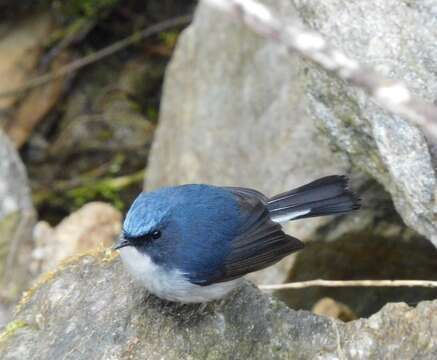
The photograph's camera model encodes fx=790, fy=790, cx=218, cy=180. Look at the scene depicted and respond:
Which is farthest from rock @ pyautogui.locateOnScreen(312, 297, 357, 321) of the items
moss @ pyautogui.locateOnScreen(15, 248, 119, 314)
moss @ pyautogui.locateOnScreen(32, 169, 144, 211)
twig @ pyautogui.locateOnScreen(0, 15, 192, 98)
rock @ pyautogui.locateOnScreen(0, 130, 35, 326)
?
twig @ pyautogui.locateOnScreen(0, 15, 192, 98)

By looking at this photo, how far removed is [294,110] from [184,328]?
219 centimetres

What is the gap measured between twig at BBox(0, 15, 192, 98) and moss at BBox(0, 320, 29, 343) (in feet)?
14.0

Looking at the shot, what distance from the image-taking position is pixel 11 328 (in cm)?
384

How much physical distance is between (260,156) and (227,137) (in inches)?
19.0

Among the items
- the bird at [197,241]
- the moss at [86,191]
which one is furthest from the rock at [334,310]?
the moss at [86,191]

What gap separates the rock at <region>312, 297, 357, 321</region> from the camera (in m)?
4.69

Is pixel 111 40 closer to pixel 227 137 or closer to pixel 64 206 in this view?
pixel 64 206

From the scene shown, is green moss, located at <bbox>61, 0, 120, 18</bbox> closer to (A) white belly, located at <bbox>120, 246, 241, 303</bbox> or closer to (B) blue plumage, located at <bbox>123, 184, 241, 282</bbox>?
(B) blue plumage, located at <bbox>123, 184, 241, 282</bbox>

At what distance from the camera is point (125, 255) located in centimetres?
368

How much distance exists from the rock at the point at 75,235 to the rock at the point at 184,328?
2274mm

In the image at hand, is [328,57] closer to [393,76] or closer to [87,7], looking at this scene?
[393,76]

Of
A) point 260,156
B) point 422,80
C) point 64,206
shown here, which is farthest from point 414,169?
point 64,206

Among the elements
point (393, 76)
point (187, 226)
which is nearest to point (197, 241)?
point (187, 226)

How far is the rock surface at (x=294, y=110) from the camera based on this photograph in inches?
141
